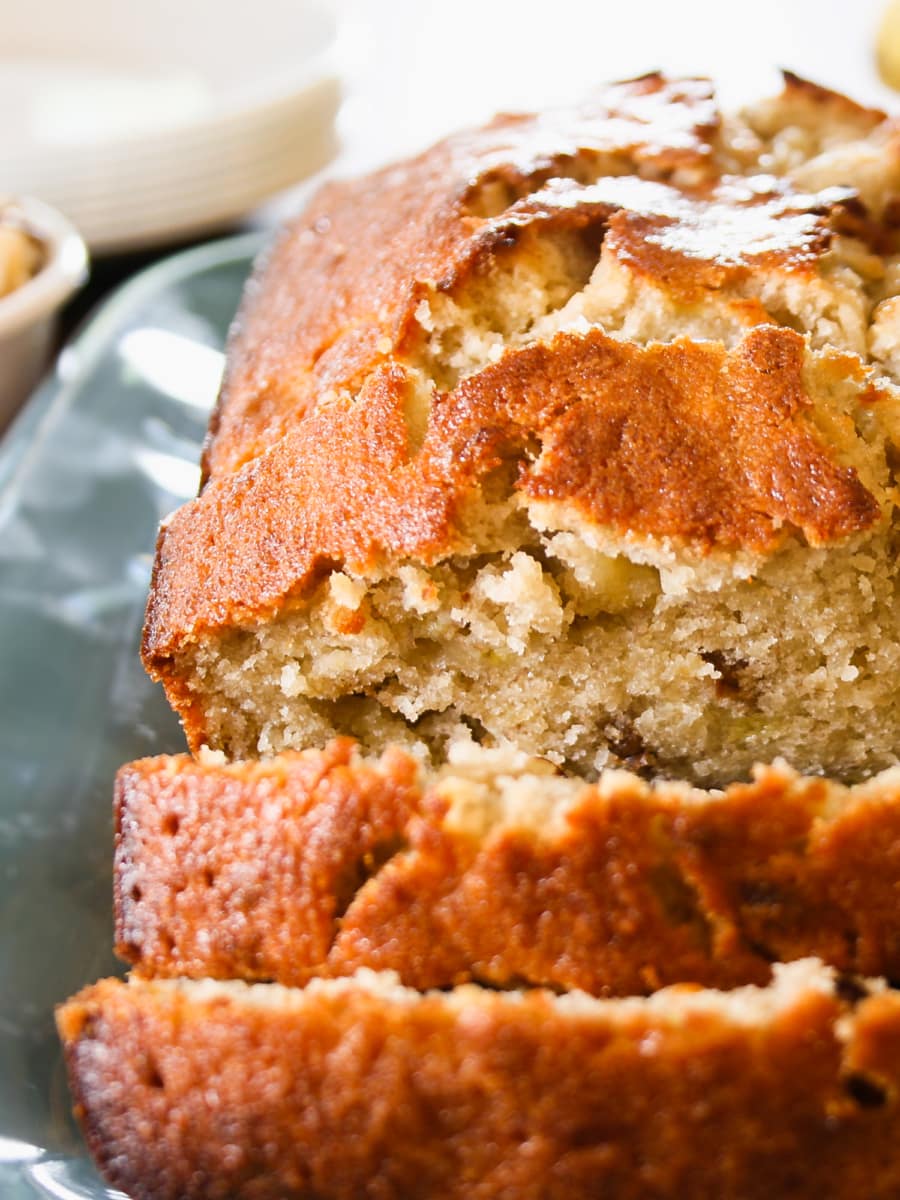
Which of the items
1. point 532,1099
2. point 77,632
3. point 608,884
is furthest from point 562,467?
point 77,632

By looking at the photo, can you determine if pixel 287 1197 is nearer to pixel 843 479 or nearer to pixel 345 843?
pixel 345 843

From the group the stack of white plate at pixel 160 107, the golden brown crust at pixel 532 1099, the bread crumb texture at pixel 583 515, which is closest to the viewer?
the golden brown crust at pixel 532 1099

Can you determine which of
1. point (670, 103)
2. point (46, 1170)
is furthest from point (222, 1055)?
point (670, 103)

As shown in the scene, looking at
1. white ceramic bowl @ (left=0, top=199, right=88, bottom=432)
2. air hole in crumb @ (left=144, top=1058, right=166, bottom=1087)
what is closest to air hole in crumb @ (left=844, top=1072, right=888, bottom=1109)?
air hole in crumb @ (left=144, top=1058, right=166, bottom=1087)

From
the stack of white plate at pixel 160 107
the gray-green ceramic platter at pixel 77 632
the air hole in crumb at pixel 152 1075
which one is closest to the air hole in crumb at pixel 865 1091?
the air hole in crumb at pixel 152 1075

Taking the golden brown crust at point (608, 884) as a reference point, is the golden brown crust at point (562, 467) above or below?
above

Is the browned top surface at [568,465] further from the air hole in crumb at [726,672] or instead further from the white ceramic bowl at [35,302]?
the white ceramic bowl at [35,302]

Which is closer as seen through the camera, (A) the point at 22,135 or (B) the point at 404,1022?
(B) the point at 404,1022
